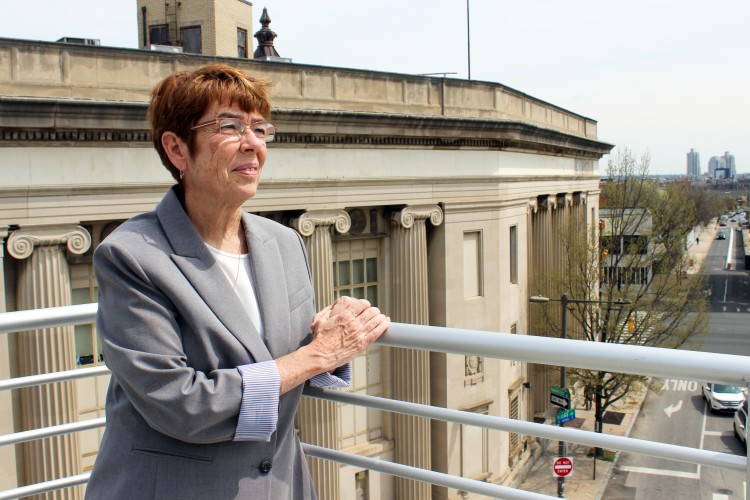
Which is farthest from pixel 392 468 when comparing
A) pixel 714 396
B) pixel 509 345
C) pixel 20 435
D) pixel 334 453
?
pixel 714 396

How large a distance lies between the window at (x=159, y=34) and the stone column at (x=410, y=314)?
12350mm

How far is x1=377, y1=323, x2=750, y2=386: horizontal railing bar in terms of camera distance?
7.45 ft

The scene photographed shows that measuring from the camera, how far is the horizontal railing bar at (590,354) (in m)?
2.27

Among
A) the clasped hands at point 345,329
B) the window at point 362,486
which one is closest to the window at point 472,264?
the window at point 362,486

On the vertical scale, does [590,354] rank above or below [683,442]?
above

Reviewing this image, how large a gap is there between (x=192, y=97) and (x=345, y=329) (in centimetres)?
96

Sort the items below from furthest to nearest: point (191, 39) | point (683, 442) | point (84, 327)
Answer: point (683, 442), point (191, 39), point (84, 327)

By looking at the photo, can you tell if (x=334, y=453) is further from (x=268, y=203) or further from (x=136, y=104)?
(x=268, y=203)

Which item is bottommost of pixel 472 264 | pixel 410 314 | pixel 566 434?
pixel 410 314

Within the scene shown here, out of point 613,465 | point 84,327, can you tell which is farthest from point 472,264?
point 613,465

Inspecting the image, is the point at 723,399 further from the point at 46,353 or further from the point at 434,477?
the point at 434,477

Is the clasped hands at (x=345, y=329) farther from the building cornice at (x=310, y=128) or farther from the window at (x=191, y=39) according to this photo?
the window at (x=191, y=39)

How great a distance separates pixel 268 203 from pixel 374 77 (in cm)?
477

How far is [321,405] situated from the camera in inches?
683
